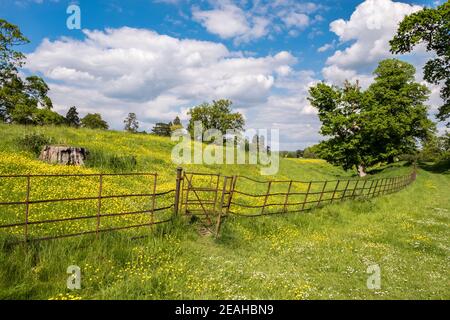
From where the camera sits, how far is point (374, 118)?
4350 centimetres

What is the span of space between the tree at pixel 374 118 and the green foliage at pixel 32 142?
36.8m

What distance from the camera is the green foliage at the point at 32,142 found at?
1748 centimetres

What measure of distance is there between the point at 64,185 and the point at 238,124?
81861mm

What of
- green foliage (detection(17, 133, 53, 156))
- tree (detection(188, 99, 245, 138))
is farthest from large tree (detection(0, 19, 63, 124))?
tree (detection(188, 99, 245, 138))

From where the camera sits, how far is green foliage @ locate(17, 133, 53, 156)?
57.4 ft

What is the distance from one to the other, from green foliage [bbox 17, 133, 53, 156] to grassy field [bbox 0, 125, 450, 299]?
50 cm

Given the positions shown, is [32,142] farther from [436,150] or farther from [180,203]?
[436,150]

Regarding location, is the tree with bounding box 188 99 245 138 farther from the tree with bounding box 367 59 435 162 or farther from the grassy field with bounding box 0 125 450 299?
the grassy field with bounding box 0 125 450 299

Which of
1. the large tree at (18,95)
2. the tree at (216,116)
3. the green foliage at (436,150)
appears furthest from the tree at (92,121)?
the green foliage at (436,150)

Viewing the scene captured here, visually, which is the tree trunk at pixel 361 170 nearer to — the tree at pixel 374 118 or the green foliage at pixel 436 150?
the tree at pixel 374 118

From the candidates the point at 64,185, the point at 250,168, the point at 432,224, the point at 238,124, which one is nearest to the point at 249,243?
the point at 64,185

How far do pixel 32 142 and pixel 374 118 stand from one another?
135ft
